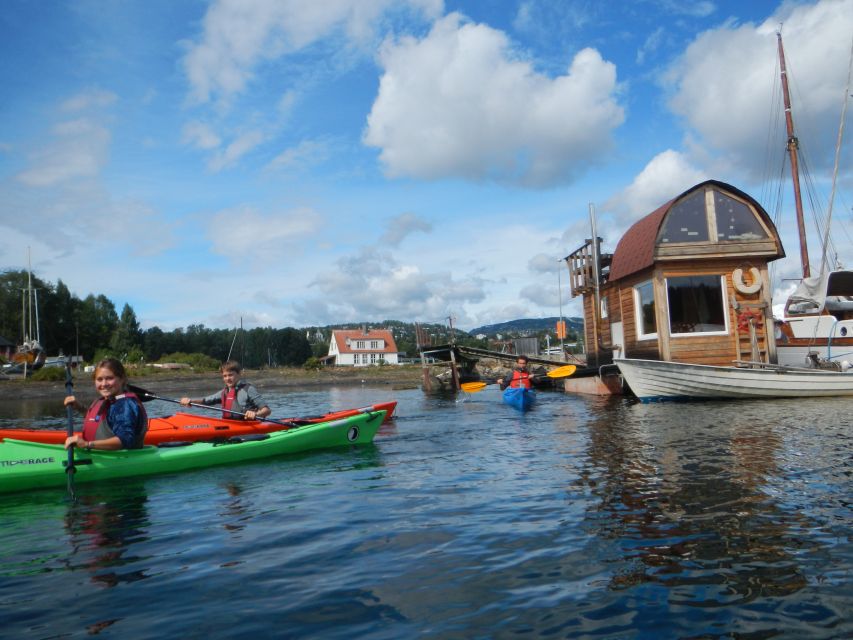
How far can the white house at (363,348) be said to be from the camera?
90.8 metres

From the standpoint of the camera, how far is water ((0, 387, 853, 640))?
13.3 feet

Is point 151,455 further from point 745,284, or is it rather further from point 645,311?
point 745,284

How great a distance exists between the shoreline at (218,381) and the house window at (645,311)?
2422 centimetres

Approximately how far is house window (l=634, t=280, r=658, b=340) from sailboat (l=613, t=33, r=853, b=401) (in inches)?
65.0

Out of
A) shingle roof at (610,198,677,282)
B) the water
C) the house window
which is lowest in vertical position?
the water

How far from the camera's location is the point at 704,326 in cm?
1853

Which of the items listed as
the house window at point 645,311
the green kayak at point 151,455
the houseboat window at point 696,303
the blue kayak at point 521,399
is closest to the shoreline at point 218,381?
the blue kayak at point 521,399

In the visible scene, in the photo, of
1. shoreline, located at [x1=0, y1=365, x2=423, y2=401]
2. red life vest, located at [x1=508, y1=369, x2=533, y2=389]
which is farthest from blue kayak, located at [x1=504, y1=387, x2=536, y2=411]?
shoreline, located at [x1=0, y1=365, x2=423, y2=401]

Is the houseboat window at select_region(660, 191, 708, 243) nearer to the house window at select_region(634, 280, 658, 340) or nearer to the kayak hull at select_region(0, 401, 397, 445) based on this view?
the house window at select_region(634, 280, 658, 340)

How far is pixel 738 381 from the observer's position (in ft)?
56.0

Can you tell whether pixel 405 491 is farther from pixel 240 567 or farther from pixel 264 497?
pixel 240 567

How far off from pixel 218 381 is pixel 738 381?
41.5 metres

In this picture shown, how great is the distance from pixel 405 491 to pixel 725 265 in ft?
47.2

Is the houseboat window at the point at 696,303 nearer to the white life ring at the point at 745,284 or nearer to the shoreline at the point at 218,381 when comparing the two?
the white life ring at the point at 745,284
